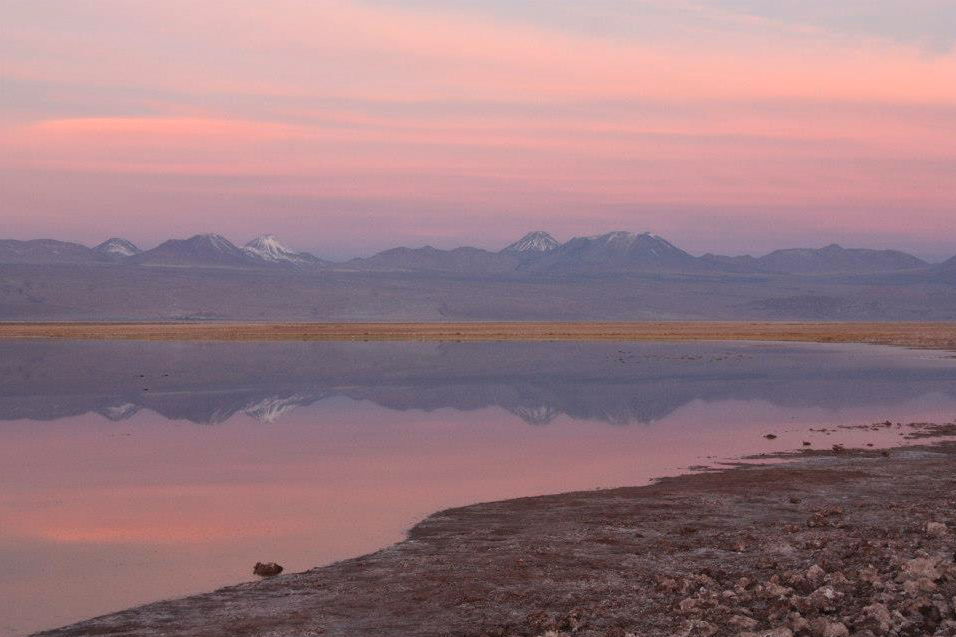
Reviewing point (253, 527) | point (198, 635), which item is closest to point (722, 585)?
point (198, 635)

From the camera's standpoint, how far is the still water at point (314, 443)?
13.2 metres

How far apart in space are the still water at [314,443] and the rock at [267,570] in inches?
4.7

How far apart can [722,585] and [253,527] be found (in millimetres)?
6181

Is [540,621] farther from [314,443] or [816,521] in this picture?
[314,443]

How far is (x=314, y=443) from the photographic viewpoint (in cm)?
2319

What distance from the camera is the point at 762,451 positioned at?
2264 cm

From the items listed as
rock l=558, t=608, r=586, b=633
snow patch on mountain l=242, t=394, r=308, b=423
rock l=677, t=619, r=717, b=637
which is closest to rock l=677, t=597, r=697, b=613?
rock l=677, t=619, r=717, b=637

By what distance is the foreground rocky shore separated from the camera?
10148 mm

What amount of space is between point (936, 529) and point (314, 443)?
12.9 m

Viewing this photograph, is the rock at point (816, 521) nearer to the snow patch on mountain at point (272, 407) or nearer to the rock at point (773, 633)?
the rock at point (773, 633)

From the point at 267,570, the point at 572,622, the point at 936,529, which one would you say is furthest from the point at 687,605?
the point at 936,529

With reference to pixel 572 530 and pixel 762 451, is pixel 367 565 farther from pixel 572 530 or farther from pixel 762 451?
pixel 762 451

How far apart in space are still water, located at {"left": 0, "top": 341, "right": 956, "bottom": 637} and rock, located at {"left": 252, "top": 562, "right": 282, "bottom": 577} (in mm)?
120

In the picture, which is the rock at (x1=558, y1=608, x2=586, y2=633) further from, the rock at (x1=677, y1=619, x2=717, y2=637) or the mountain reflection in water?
the mountain reflection in water
